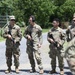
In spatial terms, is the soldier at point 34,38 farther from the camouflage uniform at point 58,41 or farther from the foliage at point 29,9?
the foliage at point 29,9

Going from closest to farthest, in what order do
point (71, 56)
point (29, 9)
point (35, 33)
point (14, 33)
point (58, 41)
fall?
point (71, 56) → point (58, 41) → point (35, 33) → point (14, 33) → point (29, 9)

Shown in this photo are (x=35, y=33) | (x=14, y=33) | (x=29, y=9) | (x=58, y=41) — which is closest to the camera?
(x=58, y=41)

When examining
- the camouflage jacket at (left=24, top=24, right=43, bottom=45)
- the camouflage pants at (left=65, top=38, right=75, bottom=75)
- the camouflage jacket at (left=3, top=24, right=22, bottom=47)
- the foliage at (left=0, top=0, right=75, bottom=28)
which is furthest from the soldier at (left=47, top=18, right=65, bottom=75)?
the foliage at (left=0, top=0, right=75, bottom=28)

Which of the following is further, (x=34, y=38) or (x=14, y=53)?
(x=14, y=53)

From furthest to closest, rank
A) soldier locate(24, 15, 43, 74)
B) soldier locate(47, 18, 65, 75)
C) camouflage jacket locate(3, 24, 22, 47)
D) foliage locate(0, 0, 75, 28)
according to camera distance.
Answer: foliage locate(0, 0, 75, 28) → camouflage jacket locate(3, 24, 22, 47) → soldier locate(24, 15, 43, 74) → soldier locate(47, 18, 65, 75)

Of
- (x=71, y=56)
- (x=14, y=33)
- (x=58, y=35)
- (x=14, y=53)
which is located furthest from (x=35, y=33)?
(x=71, y=56)

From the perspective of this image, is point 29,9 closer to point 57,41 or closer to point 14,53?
point 14,53

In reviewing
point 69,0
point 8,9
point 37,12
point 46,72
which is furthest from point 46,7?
point 46,72

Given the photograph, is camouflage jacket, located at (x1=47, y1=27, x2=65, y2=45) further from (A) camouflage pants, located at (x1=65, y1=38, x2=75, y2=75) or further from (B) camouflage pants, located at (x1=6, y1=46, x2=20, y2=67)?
(A) camouflage pants, located at (x1=65, y1=38, x2=75, y2=75)

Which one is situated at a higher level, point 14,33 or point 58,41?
point 14,33

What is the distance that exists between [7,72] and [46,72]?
123cm

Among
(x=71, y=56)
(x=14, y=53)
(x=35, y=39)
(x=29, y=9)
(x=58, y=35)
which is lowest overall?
(x=14, y=53)

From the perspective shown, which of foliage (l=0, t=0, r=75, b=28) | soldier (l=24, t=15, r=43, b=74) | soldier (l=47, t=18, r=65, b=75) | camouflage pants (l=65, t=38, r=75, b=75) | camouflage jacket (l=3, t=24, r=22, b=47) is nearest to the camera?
camouflage pants (l=65, t=38, r=75, b=75)

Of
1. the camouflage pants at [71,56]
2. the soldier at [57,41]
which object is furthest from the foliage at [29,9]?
the camouflage pants at [71,56]
